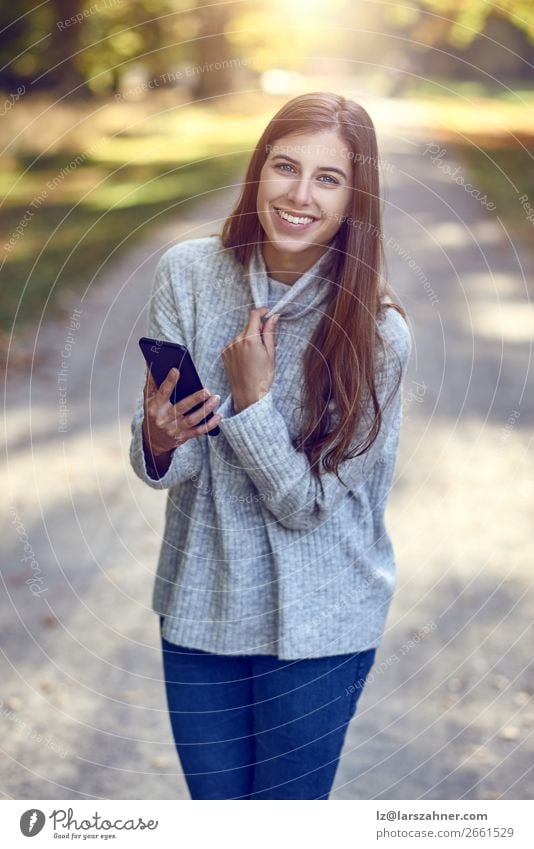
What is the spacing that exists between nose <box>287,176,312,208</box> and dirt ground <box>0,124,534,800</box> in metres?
1.96

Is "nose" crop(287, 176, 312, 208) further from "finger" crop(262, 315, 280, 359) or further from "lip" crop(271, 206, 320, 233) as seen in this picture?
"finger" crop(262, 315, 280, 359)

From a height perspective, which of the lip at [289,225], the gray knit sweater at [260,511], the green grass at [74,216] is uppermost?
the green grass at [74,216]

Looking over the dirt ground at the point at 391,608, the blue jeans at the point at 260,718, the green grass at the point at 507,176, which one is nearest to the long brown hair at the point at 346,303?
the blue jeans at the point at 260,718

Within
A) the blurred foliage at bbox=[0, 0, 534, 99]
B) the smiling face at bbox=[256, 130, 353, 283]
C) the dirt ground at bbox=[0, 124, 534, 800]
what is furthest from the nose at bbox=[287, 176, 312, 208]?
the dirt ground at bbox=[0, 124, 534, 800]

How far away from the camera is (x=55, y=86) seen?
1413 cm

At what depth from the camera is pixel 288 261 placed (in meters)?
1.86

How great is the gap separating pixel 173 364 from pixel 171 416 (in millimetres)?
91

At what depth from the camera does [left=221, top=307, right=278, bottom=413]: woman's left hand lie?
5.73 feet

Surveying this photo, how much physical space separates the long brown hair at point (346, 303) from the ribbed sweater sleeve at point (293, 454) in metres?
0.02

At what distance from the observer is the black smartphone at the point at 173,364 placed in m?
1.74

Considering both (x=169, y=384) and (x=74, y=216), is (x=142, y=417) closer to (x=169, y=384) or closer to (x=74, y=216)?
(x=169, y=384)

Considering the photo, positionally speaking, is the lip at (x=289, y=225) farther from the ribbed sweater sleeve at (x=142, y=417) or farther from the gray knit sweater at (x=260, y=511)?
the ribbed sweater sleeve at (x=142, y=417)

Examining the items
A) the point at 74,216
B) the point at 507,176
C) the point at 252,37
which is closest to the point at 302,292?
the point at 252,37

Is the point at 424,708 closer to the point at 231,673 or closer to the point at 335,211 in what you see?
the point at 231,673
